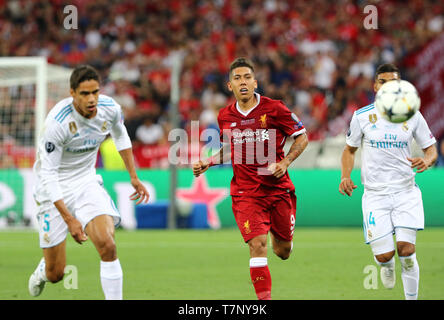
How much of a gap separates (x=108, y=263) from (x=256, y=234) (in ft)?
4.76

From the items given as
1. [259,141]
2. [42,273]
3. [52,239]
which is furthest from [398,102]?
[42,273]

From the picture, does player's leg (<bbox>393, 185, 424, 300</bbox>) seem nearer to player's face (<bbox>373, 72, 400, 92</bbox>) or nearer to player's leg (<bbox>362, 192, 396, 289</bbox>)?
player's leg (<bbox>362, 192, 396, 289</bbox>)

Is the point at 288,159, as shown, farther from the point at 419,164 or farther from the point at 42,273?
the point at 42,273

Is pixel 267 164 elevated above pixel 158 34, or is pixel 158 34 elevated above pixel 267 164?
pixel 158 34

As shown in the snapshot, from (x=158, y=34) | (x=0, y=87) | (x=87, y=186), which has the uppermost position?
(x=158, y=34)

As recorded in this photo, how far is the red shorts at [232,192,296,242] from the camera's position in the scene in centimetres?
718

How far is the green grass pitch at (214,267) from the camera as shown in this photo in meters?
8.33

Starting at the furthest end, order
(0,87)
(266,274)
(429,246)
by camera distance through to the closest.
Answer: (0,87)
(429,246)
(266,274)

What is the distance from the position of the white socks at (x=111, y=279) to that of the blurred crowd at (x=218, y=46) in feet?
40.4

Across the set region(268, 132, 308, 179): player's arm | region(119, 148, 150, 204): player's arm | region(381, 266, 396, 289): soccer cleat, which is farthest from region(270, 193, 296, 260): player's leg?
region(119, 148, 150, 204): player's arm

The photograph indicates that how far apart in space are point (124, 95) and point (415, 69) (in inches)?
314
